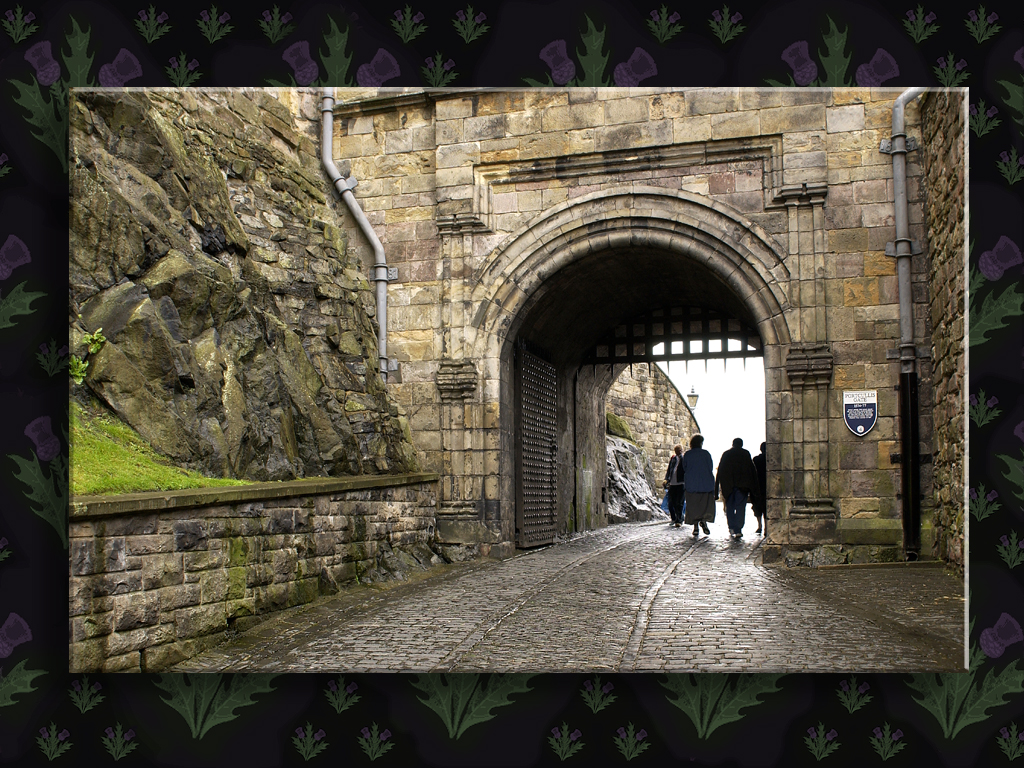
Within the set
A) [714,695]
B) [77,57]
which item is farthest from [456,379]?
[714,695]

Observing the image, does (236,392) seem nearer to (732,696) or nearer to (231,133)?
(231,133)

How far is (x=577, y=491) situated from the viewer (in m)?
13.7

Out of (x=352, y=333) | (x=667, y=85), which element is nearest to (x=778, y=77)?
(x=667, y=85)

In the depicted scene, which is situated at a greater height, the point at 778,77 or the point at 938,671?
the point at 778,77

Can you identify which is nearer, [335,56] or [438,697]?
[438,697]

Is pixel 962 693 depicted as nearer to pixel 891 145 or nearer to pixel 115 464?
pixel 115 464

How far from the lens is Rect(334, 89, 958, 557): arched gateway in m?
8.80

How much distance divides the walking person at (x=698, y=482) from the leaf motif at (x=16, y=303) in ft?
32.0

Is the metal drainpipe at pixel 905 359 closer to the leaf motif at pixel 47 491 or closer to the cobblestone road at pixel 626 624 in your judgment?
the cobblestone road at pixel 626 624

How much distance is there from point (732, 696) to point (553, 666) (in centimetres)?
101

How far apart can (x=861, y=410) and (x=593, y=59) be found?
5.56 m

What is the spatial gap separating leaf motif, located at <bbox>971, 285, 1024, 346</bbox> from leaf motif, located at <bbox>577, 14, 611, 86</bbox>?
2.15 meters

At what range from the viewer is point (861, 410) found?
8758mm

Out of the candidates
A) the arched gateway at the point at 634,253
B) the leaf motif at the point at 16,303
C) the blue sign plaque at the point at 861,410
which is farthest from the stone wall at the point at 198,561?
the blue sign plaque at the point at 861,410
